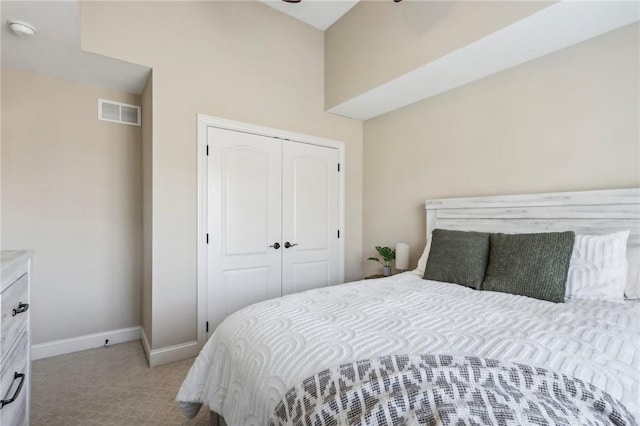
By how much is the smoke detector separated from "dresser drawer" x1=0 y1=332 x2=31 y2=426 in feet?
6.17

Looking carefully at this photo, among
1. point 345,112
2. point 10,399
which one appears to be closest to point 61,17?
point 10,399

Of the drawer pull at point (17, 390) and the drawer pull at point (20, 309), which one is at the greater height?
the drawer pull at point (20, 309)

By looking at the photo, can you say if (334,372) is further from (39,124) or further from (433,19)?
(39,124)

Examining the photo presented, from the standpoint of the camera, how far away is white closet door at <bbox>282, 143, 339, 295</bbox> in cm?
315

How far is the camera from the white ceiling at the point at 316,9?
3026 millimetres

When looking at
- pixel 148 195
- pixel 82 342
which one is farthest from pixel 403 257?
pixel 82 342

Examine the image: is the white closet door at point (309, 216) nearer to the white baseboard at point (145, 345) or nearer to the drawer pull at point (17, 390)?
the white baseboard at point (145, 345)

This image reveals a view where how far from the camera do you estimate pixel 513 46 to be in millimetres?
2070

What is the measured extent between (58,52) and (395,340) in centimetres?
299

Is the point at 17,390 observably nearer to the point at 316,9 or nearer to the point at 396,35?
the point at 396,35

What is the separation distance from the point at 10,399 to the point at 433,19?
3.20 m

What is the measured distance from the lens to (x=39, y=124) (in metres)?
2.53

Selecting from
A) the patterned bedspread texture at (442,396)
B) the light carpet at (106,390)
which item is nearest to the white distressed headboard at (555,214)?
the patterned bedspread texture at (442,396)

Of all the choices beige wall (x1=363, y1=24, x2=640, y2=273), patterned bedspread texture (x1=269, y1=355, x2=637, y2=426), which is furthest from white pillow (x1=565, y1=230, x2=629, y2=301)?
patterned bedspread texture (x1=269, y1=355, x2=637, y2=426)
